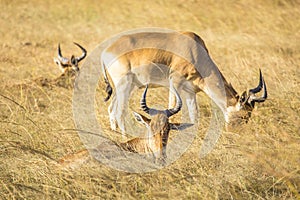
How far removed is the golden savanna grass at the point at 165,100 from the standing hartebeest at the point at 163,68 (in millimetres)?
306

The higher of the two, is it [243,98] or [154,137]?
[154,137]

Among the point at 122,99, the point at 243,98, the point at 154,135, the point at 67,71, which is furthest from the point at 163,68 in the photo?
the point at 67,71

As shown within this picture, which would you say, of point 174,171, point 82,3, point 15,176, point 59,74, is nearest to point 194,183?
point 174,171

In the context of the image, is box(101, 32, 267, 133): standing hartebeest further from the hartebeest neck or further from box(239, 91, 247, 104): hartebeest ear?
box(239, 91, 247, 104): hartebeest ear

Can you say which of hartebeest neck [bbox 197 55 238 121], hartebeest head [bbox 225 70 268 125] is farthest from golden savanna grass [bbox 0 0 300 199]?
hartebeest neck [bbox 197 55 238 121]

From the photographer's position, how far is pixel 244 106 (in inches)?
275

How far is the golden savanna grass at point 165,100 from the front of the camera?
15.2 feet

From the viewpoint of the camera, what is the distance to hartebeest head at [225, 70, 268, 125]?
6.84m

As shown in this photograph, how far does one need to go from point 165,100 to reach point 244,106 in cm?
140

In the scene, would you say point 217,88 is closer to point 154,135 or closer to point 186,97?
point 186,97

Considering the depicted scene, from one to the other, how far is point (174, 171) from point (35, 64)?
6786 millimetres

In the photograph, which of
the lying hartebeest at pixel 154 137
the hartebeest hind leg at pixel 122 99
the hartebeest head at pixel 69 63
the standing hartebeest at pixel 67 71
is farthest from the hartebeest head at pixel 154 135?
the hartebeest head at pixel 69 63

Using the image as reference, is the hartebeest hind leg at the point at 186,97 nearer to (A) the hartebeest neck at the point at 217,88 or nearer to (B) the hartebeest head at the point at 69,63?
(A) the hartebeest neck at the point at 217,88

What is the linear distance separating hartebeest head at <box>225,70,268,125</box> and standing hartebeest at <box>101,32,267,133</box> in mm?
274
